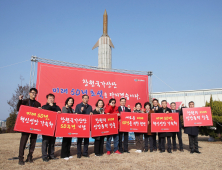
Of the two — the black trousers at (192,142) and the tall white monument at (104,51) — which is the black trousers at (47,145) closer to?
the black trousers at (192,142)

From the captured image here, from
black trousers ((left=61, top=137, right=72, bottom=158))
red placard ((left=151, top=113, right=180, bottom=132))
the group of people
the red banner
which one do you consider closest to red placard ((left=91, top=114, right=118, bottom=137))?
the group of people

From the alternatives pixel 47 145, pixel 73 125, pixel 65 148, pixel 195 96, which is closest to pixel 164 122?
pixel 73 125

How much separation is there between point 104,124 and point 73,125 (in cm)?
103

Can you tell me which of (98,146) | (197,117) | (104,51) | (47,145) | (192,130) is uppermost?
(104,51)

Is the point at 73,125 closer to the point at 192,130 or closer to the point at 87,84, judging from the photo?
the point at 87,84

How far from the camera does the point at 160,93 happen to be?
1367 inches

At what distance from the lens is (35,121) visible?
4.86 meters

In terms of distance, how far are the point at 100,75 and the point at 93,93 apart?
94 centimetres

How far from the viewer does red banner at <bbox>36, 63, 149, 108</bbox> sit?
7.32 m

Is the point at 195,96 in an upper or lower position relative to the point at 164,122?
upper

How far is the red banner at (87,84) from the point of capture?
7316 mm

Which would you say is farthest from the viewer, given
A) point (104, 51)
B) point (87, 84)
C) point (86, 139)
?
point (104, 51)

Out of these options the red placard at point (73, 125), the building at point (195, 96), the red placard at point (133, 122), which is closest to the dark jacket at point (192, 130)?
the red placard at point (133, 122)

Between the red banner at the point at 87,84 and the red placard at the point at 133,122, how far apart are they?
226 cm
